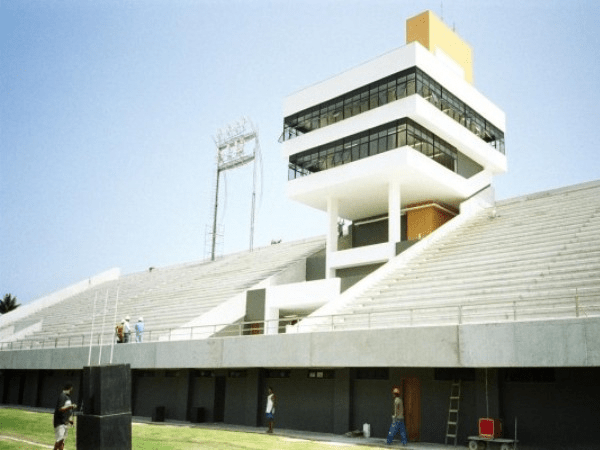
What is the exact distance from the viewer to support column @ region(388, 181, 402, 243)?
31.5m

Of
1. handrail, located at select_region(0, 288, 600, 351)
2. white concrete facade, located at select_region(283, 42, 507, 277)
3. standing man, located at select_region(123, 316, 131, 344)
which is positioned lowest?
standing man, located at select_region(123, 316, 131, 344)

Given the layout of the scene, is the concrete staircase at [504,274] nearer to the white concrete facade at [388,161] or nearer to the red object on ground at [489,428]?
the red object on ground at [489,428]

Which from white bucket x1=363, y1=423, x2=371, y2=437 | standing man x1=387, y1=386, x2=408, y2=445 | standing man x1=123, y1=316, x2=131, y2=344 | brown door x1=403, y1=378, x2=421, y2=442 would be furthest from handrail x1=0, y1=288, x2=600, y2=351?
standing man x1=123, y1=316, x2=131, y2=344

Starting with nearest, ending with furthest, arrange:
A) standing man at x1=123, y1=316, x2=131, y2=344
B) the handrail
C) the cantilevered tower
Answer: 1. the handrail
2. standing man at x1=123, y1=316, x2=131, y2=344
3. the cantilevered tower

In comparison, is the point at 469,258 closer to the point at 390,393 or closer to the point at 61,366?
the point at 390,393

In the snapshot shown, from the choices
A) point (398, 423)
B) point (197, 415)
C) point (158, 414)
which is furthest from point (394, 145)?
point (158, 414)

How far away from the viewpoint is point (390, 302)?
914 inches

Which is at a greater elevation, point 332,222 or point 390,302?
point 332,222

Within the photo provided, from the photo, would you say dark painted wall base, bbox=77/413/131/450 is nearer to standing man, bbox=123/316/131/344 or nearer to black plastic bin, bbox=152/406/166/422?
black plastic bin, bbox=152/406/166/422

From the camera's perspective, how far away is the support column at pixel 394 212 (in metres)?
31.5

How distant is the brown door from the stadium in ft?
0.18

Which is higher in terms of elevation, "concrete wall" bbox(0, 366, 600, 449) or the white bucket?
"concrete wall" bbox(0, 366, 600, 449)

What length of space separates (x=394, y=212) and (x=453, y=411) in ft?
48.8

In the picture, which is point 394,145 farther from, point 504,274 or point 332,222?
point 504,274
